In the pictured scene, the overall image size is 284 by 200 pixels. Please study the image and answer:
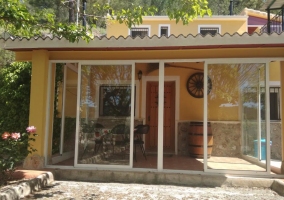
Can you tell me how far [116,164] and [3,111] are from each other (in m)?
3.42

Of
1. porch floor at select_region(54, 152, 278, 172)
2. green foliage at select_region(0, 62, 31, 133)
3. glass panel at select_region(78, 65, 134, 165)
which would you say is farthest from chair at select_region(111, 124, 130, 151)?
green foliage at select_region(0, 62, 31, 133)

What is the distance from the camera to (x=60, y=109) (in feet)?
21.7

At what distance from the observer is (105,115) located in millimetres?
5758

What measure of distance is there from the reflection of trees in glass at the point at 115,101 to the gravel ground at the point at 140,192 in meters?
1.47

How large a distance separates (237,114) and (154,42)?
2573mm

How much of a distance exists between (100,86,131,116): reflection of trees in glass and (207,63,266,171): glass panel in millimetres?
1724

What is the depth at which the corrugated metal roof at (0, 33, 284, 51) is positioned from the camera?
16.3 feet

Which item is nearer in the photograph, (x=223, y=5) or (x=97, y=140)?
(x=97, y=140)

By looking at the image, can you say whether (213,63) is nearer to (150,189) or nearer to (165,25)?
(150,189)

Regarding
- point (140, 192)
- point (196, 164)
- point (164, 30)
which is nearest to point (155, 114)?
point (196, 164)

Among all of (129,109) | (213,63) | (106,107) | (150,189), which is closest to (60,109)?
(106,107)

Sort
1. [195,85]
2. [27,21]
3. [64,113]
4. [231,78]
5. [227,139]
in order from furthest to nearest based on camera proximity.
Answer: [195,85] → [64,113] → [227,139] → [231,78] → [27,21]

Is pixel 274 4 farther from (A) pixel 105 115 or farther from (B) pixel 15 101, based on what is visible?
(B) pixel 15 101

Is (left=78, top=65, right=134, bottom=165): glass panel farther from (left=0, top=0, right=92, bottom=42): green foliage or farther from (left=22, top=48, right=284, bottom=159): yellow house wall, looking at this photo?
(left=0, top=0, right=92, bottom=42): green foliage
